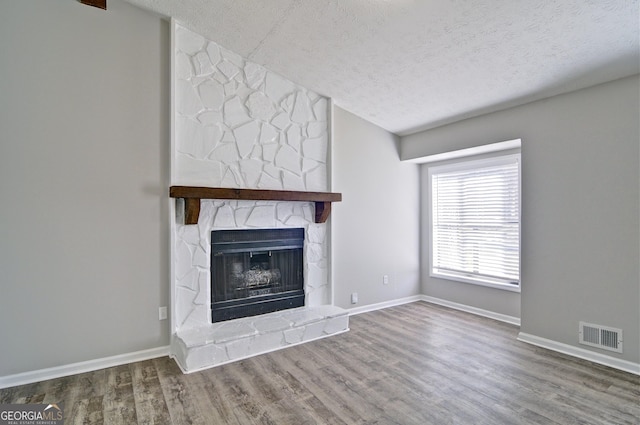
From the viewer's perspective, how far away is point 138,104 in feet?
10.0

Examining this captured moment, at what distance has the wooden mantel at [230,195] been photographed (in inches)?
120

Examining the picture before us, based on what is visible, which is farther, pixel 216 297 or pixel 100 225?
pixel 216 297

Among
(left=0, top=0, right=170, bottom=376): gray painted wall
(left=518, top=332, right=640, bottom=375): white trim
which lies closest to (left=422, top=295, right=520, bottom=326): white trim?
(left=518, top=332, right=640, bottom=375): white trim

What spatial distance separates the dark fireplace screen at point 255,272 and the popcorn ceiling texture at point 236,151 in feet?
0.31

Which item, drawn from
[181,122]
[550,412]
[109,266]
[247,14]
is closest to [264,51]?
[247,14]

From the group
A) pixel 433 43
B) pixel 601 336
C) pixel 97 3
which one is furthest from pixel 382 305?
pixel 97 3

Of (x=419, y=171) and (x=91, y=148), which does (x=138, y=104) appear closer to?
(x=91, y=148)

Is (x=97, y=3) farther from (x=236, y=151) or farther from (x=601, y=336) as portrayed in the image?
(x=601, y=336)

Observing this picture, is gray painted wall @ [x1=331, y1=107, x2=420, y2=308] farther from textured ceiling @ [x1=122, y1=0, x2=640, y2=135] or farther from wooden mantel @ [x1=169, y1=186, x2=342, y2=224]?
textured ceiling @ [x1=122, y1=0, x2=640, y2=135]

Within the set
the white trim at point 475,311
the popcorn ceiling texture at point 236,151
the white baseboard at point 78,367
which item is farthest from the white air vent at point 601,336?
the white baseboard at point 78,367

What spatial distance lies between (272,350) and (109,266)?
1.70 meters

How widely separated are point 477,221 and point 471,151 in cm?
98

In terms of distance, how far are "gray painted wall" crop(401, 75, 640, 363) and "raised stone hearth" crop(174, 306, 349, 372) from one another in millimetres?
2140

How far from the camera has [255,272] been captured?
3713mm
